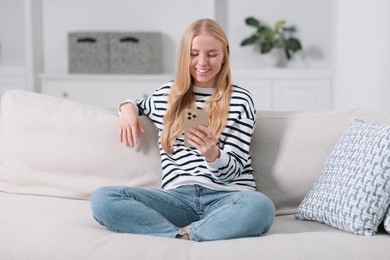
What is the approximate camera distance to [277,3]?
494 cm

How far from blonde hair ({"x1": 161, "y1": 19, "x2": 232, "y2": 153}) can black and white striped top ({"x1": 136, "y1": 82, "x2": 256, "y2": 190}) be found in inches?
0.9

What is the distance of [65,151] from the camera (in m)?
2.46

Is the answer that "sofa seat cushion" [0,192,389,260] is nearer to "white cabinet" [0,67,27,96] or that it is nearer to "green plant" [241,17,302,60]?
"green plant" [241,17,302,60]

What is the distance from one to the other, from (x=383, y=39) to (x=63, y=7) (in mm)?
2363

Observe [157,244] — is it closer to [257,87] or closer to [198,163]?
[198,163]

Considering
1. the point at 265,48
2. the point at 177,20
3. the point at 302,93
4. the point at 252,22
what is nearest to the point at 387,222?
the point at 302,93

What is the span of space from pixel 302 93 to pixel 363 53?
826 millimetres

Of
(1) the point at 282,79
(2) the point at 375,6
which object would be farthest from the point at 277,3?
(2) the point at 375,6

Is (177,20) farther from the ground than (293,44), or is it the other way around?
(177,20)

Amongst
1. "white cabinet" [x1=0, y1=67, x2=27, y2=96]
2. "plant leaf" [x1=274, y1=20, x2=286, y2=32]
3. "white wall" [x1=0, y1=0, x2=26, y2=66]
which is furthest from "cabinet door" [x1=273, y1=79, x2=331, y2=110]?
"white wall" [x1=0, y1=0, x2=26, y2=66]

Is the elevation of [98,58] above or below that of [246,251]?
above

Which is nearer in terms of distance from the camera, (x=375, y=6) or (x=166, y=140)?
(x=166, y=140)

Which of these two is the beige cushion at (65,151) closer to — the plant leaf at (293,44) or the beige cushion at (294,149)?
the beige cushion at (294,149)

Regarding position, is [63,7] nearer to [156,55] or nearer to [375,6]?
[156,55]
